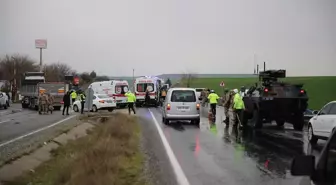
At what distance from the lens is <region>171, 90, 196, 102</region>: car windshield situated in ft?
74.9

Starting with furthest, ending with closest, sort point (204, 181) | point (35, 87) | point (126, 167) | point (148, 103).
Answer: point (148, 103), point (35, 87), point (126, 167), point (204, 181)

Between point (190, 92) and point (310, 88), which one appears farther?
point (310, 88)

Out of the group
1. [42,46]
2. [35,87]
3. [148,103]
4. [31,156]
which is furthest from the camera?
[42,46]

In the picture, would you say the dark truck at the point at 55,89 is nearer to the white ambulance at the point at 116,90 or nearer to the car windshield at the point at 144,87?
the white ambulance at the point at 116,90

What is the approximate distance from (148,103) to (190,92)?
23877 mm

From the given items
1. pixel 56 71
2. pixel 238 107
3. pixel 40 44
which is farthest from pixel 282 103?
pixel 56 71

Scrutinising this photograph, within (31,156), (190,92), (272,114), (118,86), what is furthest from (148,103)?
(31,156)

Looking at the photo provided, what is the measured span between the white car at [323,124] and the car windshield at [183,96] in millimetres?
8471

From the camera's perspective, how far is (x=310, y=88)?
48.6m

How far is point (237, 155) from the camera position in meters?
11.9

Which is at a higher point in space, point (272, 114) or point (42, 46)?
point (42, 46)

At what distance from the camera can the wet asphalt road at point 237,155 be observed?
885 centimetres

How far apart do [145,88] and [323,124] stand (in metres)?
34.1

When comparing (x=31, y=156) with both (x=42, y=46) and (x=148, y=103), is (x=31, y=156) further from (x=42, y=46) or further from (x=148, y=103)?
(x=42, y=46)
